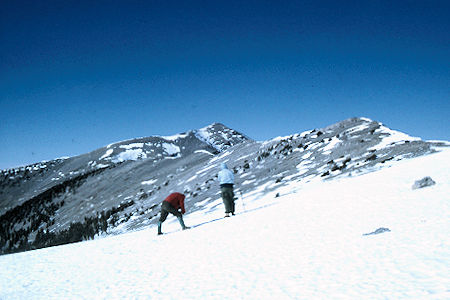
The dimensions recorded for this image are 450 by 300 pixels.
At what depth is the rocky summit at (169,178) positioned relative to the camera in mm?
18297

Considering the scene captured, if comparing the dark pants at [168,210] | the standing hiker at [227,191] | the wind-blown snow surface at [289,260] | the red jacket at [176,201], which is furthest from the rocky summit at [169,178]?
the wind-blown snow surface at [289,260]

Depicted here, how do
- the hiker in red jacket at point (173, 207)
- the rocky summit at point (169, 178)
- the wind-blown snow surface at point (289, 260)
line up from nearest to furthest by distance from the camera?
the wind-blown snow surface at point (289, 260), the hiker in red jacket at point (173, 207), the rocky summit at point (169, 178)

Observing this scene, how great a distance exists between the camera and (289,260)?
201 inches

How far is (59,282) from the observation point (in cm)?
617

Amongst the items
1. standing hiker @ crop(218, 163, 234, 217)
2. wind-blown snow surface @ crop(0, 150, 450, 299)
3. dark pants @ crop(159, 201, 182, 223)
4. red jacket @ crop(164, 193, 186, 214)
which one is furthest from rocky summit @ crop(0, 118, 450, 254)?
wind-blown snow surface @ crop(0, 150, 450, 299)

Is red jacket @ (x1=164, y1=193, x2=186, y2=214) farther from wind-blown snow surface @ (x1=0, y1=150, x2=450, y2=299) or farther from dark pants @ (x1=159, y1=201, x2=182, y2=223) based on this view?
wind-blown snow surface @ (x1=0, y1=150, x2=450, y2=299)

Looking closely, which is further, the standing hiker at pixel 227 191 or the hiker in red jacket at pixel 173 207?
the standing hiker at pixel 227 191

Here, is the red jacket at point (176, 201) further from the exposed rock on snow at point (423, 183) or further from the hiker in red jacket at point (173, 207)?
the exposed rock on snow at point (423, 183)

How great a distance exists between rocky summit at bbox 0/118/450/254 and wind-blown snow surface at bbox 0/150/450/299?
295 inches

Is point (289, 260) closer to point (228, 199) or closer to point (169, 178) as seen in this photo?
point (228, 199)

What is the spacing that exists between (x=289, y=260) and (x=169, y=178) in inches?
1292

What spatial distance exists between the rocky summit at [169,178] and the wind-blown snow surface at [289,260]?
7.49 meters

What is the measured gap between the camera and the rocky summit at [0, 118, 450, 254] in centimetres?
1830

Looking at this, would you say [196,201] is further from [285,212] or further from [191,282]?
[191,282]
